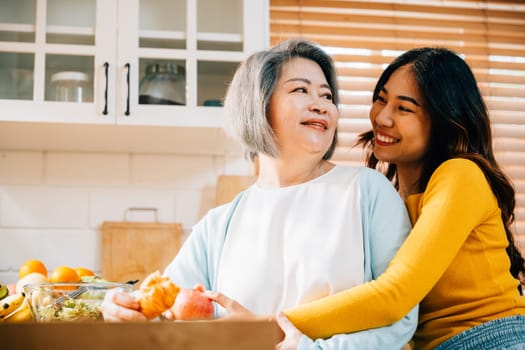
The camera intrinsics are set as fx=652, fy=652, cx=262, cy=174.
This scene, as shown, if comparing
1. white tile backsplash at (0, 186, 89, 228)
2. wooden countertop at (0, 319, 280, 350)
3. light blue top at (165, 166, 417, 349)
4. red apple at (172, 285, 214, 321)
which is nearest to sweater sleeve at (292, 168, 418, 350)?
light blue top at (165, 166, 417, 349)

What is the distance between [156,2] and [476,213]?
1.40 m

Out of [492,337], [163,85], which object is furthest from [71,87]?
[492,337]

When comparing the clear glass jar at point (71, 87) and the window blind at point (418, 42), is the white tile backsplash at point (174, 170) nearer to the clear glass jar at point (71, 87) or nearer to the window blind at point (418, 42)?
the clear glass jar at point (71, 87)

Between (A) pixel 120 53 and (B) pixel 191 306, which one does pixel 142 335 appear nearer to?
(B) pixel 191 306

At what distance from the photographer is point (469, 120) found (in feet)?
4.50

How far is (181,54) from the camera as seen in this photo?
216 cm

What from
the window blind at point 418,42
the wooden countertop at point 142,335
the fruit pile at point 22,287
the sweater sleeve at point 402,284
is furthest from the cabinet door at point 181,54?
the wooden countertop at point 142,335

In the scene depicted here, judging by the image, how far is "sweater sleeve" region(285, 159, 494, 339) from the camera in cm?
105

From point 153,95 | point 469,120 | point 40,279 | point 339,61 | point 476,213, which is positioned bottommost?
point 40,279

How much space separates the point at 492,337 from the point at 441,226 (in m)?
0.24

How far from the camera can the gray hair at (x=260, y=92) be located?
1.33m

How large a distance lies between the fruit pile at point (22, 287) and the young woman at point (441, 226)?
19.2 inches

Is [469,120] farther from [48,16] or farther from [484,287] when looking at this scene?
[48,16]

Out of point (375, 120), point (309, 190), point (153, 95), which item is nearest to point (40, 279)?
point (153, 95)
